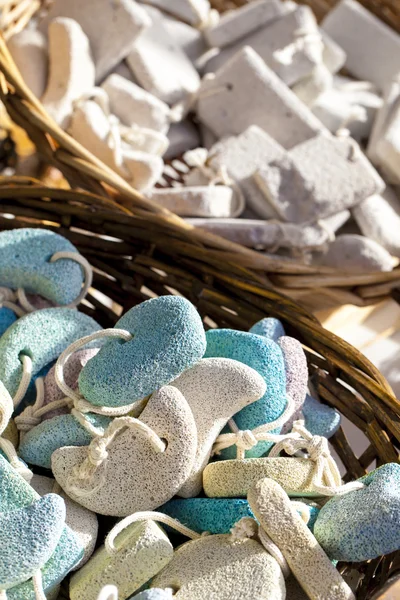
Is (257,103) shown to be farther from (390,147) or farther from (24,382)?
(24,382)

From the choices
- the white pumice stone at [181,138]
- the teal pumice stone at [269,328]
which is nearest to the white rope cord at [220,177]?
the white pumice stone at [181,138]

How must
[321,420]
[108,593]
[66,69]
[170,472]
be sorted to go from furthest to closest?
[66,69]
[321,420]
[170,472]
[108,593]

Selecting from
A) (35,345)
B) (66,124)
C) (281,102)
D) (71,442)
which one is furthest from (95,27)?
(71,442)

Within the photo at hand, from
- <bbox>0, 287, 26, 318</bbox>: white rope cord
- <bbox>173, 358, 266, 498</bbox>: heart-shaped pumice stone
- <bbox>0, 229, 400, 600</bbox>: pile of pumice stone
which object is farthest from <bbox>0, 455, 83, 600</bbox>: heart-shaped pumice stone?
<bbox>0, 287, 26, 318</bbox>: white rope cord

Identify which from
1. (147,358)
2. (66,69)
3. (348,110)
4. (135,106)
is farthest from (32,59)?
(147,358)

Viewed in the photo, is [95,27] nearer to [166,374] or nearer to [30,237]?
[30,237]

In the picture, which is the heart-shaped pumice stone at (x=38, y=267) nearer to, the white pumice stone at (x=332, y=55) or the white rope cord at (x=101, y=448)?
the white rope cord at (x=101, y=448)

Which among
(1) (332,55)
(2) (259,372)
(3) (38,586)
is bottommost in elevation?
(3) (38,586)
